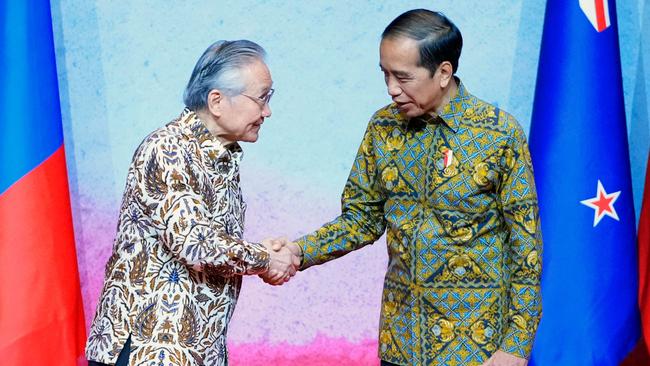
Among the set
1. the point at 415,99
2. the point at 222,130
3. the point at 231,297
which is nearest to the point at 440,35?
the point at 415,99

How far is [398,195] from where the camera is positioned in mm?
2404

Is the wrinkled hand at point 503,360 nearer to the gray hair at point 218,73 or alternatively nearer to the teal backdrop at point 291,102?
the gray hair at point 218,73

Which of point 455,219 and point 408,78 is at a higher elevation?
point 408,78

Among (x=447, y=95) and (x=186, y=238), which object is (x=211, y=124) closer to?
(x=186, y=238)

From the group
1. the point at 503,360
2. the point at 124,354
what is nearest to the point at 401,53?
the point at 503,360

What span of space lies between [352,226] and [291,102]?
1365 millimetres

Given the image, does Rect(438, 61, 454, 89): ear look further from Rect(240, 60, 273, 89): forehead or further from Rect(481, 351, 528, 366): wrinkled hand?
Rect(481, 351, 528, 366): wrinkled hand

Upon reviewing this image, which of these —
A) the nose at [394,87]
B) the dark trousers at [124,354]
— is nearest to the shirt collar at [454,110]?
the nose at [394,87]

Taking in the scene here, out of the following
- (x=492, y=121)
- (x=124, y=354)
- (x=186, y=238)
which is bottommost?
(x=124, y=354)

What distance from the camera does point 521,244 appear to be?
2322mm

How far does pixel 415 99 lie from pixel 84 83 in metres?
1.80

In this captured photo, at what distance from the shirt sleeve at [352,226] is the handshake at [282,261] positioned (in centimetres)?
2

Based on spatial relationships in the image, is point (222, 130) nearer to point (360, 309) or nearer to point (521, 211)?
point (521, 211)

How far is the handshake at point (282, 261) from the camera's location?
2.55m
